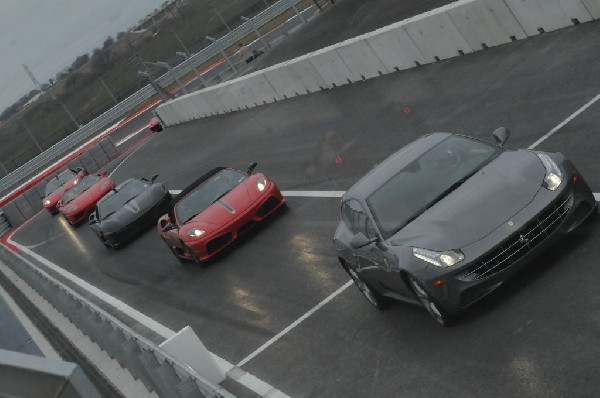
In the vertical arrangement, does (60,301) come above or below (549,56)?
above

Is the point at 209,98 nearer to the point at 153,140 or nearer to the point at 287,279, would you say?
the point at 153,140

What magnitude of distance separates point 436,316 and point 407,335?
618mm

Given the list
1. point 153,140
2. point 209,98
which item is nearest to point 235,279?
point 209,98

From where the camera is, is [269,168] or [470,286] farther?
[269,168]

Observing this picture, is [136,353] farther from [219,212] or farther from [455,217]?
[219,212]

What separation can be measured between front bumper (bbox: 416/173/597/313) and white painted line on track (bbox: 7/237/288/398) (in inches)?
80.8

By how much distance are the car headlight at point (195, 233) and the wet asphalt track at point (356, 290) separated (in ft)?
1.97

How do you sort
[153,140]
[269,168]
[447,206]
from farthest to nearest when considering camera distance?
[153,140] < [269,168] < [447,206]

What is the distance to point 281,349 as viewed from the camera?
11.9 meters

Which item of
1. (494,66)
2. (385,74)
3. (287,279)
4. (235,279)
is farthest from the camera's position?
(385,74)

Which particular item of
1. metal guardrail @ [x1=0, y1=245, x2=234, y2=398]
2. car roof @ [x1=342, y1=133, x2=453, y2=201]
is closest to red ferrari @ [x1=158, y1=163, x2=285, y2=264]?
metal guardrail @ [x1=0, y1=245, x2=234, y2=398]

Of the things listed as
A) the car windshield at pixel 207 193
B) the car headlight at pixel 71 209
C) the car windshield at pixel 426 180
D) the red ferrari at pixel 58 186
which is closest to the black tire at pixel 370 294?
the car windshield at pixel 426 180

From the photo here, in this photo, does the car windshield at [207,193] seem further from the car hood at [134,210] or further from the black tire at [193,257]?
the car hood at [134,210]

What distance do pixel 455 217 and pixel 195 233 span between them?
8.81 meters
